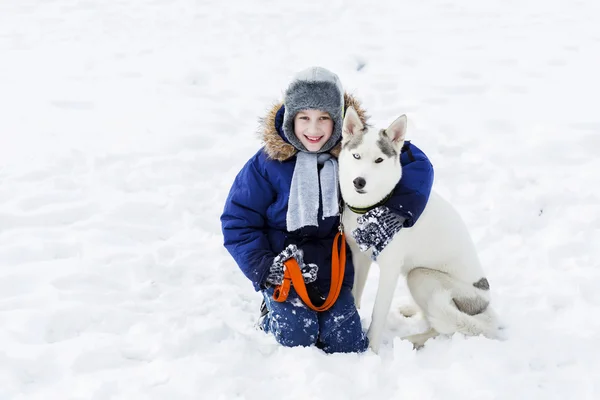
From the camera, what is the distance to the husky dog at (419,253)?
3.33 meters

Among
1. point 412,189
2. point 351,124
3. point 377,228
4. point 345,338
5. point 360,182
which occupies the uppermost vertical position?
point 351,124

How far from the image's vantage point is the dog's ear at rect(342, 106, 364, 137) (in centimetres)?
332

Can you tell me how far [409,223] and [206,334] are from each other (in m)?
1.42

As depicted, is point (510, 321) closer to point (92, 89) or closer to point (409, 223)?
point (409, 223)

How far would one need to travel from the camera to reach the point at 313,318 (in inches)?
137

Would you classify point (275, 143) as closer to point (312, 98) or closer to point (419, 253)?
point (312, 98)

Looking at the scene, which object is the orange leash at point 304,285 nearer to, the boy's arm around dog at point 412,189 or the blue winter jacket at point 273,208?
the blue winter jacket at point 273,208

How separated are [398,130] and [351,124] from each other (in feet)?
0.95

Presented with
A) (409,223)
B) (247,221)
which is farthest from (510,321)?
(247,221)

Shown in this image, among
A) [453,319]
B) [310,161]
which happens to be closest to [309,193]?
[310,161]

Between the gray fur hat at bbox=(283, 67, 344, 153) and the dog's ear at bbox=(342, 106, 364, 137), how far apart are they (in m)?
0.17

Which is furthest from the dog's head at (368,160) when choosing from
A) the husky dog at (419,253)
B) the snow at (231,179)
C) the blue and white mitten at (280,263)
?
the snow at (231,179)

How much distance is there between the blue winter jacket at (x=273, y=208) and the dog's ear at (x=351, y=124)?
9.1 inches

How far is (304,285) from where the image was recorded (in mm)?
3459
